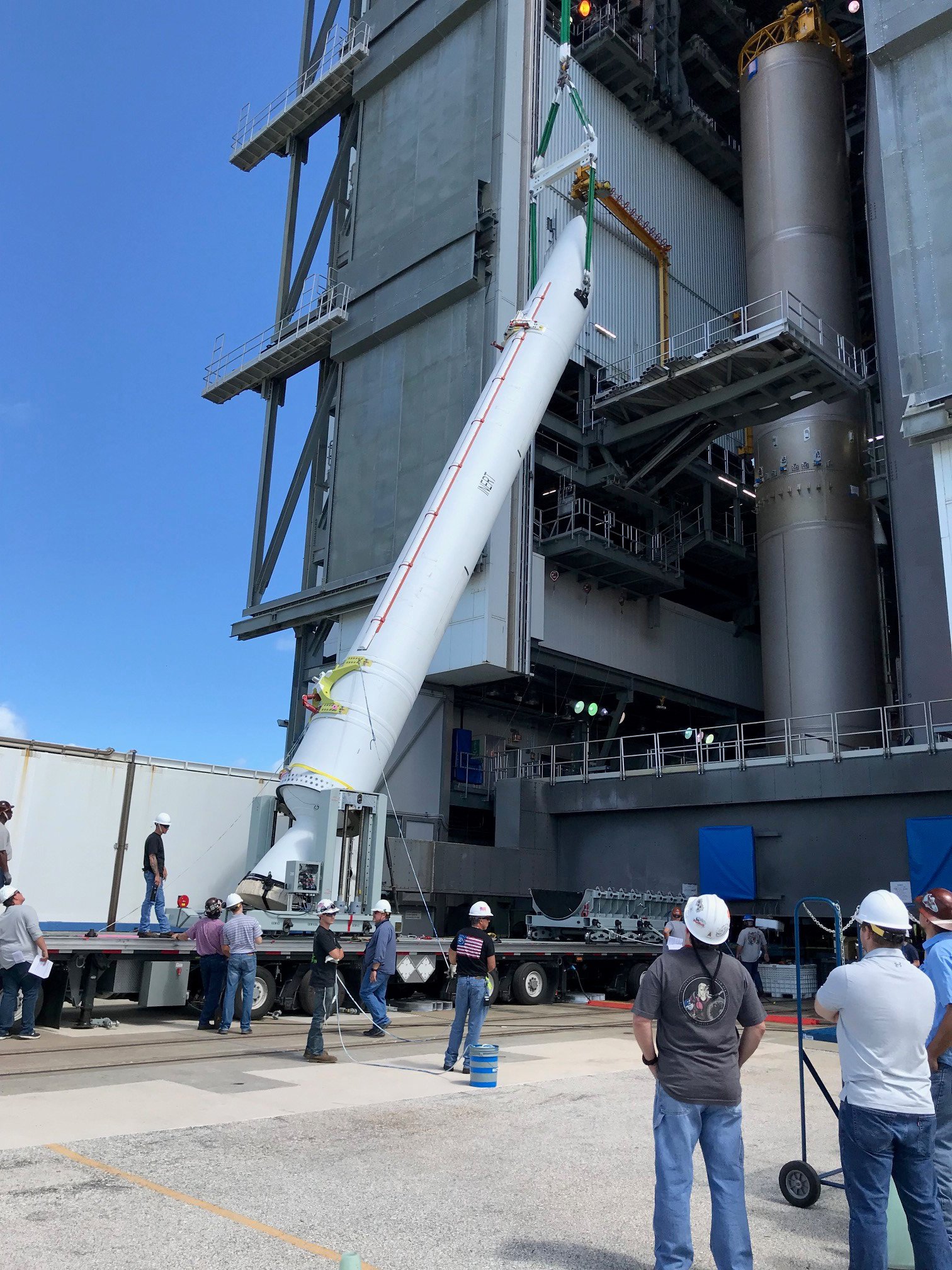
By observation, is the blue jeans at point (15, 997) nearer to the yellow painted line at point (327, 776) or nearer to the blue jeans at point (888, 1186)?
the yellow painted line at point (327, 776)

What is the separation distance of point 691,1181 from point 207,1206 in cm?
257

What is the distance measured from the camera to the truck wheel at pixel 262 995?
1463 cm

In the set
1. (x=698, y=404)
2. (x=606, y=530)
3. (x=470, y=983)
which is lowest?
(x=470, y=983)

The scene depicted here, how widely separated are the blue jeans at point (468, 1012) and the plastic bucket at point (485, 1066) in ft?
2.05

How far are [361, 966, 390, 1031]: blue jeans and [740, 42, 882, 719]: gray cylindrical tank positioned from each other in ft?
61.0

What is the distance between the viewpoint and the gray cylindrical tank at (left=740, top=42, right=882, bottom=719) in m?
29.5

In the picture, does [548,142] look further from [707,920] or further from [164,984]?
[707,920]

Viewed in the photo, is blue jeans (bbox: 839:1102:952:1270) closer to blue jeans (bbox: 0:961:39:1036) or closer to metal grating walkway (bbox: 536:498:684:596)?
blue jeans (bbox: 0:961:39:1036)

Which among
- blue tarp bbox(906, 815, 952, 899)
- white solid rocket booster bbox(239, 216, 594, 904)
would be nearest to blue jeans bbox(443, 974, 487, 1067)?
white solid rocket booster bbox(239, 216, 594, 904)

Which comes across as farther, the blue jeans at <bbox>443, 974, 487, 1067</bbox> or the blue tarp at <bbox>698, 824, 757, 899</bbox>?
the blue tarp at <bbox>698, 824, 757, 899</bbox>

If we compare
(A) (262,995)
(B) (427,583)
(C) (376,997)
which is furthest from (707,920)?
(B) (427,583)

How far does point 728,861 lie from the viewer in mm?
25062

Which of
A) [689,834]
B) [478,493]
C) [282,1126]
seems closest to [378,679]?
[478,493]

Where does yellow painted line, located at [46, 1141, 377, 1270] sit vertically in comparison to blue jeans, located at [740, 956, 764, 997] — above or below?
below
